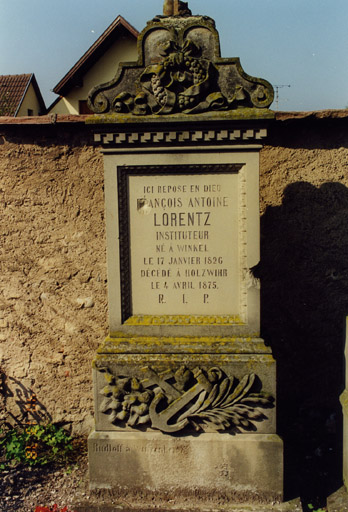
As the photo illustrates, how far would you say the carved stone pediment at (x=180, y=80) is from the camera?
10.3 feet

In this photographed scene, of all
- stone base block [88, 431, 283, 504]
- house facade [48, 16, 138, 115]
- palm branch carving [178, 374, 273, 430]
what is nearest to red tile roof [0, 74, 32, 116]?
house facade [48, 16, 138, 115]

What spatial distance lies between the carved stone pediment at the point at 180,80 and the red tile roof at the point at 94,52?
470 inches

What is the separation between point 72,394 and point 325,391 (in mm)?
2203

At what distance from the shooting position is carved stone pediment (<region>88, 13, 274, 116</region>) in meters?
3.13

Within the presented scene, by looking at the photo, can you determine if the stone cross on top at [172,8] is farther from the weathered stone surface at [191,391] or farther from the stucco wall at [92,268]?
the weathered stone surface at [191,391]

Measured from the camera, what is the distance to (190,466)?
3275mm

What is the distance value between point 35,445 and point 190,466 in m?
1.49

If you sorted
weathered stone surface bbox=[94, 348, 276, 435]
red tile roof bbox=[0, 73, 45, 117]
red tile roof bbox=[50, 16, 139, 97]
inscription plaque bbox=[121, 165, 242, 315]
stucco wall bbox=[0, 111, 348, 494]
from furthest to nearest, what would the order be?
red tile roof bbox=[0, 73, 45, 117]
red tile roof bbox=[50, 16, 139, 97]
stucco wall bbox=[0, 111, 348, 494]
inscription plaque bbox=[121, 165, 242, 315]
weathered stone surface bbox=[94, 348, 276, 435]

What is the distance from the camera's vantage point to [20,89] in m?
18.4

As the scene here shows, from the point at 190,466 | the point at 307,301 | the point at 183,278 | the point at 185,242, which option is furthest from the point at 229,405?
the point at 307,301

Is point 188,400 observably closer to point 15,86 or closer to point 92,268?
point 92,268

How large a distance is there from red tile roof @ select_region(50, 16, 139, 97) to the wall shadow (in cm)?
1171

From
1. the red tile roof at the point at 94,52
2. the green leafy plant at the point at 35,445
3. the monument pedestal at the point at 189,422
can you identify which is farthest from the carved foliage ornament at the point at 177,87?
the red tile roof at the point at 94,52

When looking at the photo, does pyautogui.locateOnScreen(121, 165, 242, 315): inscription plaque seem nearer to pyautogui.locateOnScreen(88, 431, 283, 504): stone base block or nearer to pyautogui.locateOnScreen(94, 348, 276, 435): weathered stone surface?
pyautogui.locateOnScreen(94, 348, 276, 435): weathered stone surface
